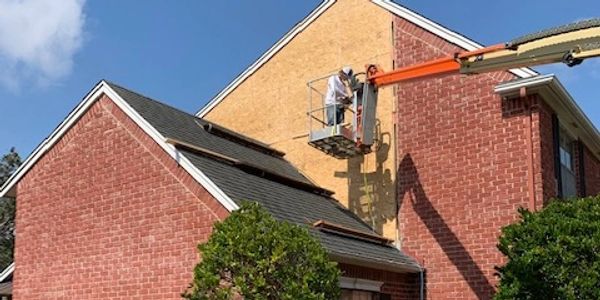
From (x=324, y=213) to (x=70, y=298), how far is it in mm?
5667

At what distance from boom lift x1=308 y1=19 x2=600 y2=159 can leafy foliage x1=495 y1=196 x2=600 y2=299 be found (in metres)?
2.76

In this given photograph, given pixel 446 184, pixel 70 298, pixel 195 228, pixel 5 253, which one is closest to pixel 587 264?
pixel 446 184

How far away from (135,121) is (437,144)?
22.5 feet

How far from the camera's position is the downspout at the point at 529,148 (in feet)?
54.3

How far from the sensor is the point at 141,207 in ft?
52.3

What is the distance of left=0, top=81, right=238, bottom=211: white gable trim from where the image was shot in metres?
14.7

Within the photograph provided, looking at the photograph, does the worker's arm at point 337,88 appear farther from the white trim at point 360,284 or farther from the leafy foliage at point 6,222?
the leafy foliage at point 6,222

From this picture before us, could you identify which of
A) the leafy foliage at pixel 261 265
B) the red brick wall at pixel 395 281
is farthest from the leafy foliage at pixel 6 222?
the leafy foliage at pixel 261 265

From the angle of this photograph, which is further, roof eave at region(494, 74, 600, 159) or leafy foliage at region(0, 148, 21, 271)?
leafy foliage at region(0, 148, 21, 271)

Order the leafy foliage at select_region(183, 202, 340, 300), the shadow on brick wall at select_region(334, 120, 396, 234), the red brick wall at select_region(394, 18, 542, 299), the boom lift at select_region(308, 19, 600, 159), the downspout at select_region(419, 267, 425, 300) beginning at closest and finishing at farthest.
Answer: the leafy foliage at select_region(183, 202, 340, 300), the boom lift at select_region(308, 19, 600, 159), the red brick wall at select_region(394, 18, 542, 299), the downspout at select_region(419, 267, 425, 300), the shadow on brick wall at select_region(334, 120, 396, 234)

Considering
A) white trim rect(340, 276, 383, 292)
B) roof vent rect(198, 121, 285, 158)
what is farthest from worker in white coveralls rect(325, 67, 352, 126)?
white trim rect(340, 276, 383, 292)

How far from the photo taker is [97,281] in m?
16.2

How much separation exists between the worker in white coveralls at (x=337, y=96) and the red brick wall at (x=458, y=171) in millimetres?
1335

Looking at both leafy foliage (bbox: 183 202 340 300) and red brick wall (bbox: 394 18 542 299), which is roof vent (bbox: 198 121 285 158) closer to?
red brick wall (bbox: 394 18 542 299)
